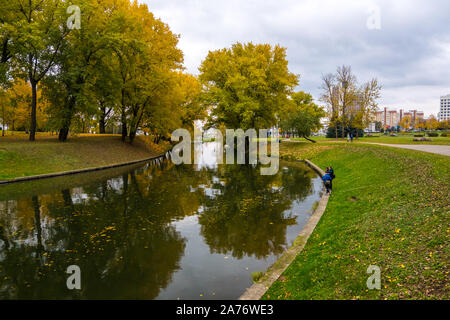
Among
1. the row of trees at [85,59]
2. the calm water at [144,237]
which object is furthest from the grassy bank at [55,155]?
the calm water at [144,237]

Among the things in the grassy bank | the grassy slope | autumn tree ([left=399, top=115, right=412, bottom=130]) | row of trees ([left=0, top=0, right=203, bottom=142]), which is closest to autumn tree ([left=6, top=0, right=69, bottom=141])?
row of trees ([left=0, top=0, right=203, bottom=142])

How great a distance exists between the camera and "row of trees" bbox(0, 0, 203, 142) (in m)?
25.6

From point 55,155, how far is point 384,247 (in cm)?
2760

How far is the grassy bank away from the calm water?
453cm

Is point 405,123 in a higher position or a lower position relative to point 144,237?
higher

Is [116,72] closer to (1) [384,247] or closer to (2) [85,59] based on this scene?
(2) [85,59]

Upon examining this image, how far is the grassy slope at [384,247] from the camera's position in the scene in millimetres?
5152

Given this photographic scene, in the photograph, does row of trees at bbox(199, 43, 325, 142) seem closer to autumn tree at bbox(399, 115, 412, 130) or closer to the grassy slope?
the grassy slope

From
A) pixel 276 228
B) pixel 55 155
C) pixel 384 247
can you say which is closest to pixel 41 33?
pixel 55 155

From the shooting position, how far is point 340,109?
5312 cm

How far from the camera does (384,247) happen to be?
21.8 feet

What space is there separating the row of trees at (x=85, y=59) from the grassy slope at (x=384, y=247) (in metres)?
27.1
